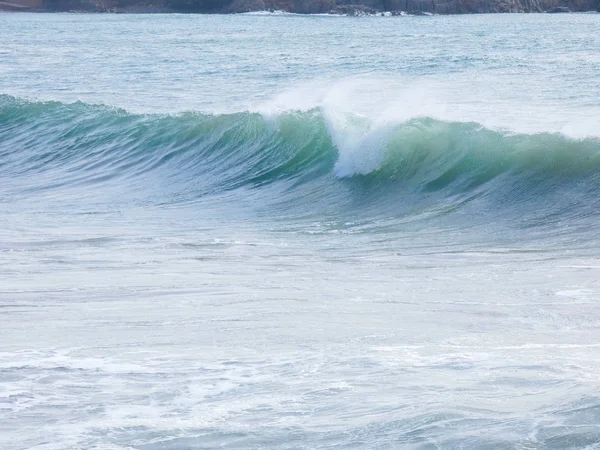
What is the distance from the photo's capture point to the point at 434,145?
1271 cm

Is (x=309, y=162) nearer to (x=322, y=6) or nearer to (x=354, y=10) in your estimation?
(x=354, y=10)

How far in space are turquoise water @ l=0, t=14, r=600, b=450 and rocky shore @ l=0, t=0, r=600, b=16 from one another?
77214 millimetres

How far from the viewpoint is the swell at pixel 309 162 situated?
36.0ft

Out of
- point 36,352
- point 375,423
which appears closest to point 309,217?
point 36,352

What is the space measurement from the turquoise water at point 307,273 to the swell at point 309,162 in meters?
0.04

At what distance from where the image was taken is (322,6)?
100m

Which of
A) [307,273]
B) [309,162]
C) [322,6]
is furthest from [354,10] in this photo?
[307,273]

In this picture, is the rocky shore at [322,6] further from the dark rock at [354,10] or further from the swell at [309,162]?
the swell at [309,162]

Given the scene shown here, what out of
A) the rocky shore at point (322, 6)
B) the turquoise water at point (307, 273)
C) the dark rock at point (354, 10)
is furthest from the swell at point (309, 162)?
the rocky shore at point (322, 6)

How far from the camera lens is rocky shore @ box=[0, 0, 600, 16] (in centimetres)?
9431

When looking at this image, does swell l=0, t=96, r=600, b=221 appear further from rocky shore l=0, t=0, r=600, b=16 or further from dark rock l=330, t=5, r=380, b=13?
rocky shore l=0, t=0, r=600, b=16

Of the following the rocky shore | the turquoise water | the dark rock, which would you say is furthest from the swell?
the rocky shore

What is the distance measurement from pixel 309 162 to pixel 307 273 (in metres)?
6.34

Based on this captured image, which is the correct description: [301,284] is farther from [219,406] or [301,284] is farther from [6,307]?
[219,406]
